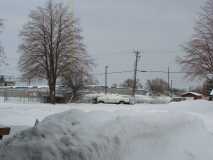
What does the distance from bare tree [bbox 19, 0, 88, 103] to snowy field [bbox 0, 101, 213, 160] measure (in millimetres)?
40795

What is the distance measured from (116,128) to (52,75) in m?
42.3

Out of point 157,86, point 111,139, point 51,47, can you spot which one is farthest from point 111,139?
point 157,86

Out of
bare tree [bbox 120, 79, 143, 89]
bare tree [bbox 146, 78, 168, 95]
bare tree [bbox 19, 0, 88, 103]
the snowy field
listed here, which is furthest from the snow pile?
bare tree [bbox 120, 79, 143, 89]

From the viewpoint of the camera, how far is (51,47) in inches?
1874

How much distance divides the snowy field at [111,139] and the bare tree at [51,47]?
4079cm

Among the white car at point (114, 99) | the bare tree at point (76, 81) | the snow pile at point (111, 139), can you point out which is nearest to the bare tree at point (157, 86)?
the white car at point (114, 99)

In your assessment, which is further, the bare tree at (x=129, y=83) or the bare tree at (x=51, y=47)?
the bare tree at (x=129, y=83)

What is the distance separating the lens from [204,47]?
38.1 meters

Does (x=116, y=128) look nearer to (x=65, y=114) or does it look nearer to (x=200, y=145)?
(x=65, y=114)

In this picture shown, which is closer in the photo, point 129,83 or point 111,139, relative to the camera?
point 111,139

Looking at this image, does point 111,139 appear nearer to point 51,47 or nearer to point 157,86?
point 51,47

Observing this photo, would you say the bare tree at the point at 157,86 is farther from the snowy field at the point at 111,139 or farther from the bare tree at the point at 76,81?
the snowy field at the point at 111,139

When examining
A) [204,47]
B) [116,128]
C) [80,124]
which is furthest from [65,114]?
[204,47]

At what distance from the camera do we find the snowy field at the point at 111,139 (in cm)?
525
